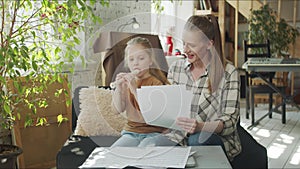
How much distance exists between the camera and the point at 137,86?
1.62m

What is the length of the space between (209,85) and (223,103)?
11cm

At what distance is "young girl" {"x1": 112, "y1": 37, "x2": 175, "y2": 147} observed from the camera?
5.15 feet

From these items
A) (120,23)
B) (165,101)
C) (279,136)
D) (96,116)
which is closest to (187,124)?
(165,101)

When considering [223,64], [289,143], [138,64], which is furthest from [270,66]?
[138,64]

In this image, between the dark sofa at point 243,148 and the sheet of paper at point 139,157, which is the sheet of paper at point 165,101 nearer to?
the sheet of paper at point 139,157

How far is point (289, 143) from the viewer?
379 cm

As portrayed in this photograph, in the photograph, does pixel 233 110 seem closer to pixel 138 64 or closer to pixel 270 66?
pixel 138 64

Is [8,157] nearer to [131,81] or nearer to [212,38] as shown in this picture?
[131,81]

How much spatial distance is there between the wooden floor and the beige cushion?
1.55 metres

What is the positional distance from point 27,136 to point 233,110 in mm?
1695

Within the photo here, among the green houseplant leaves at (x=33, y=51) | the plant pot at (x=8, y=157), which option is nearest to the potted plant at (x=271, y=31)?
the green houseplant leaves at (x=33, y=51)

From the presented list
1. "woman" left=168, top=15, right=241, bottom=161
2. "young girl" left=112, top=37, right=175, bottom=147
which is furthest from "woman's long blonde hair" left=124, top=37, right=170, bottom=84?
"woman" left=168, top=15, right=241, bottom=161

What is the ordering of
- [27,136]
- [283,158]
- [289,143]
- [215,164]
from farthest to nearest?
1. [289,143]
2. [283,158]
3. [27,136]
4. [215,164]

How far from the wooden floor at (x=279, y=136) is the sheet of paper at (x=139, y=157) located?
185 centimetres
